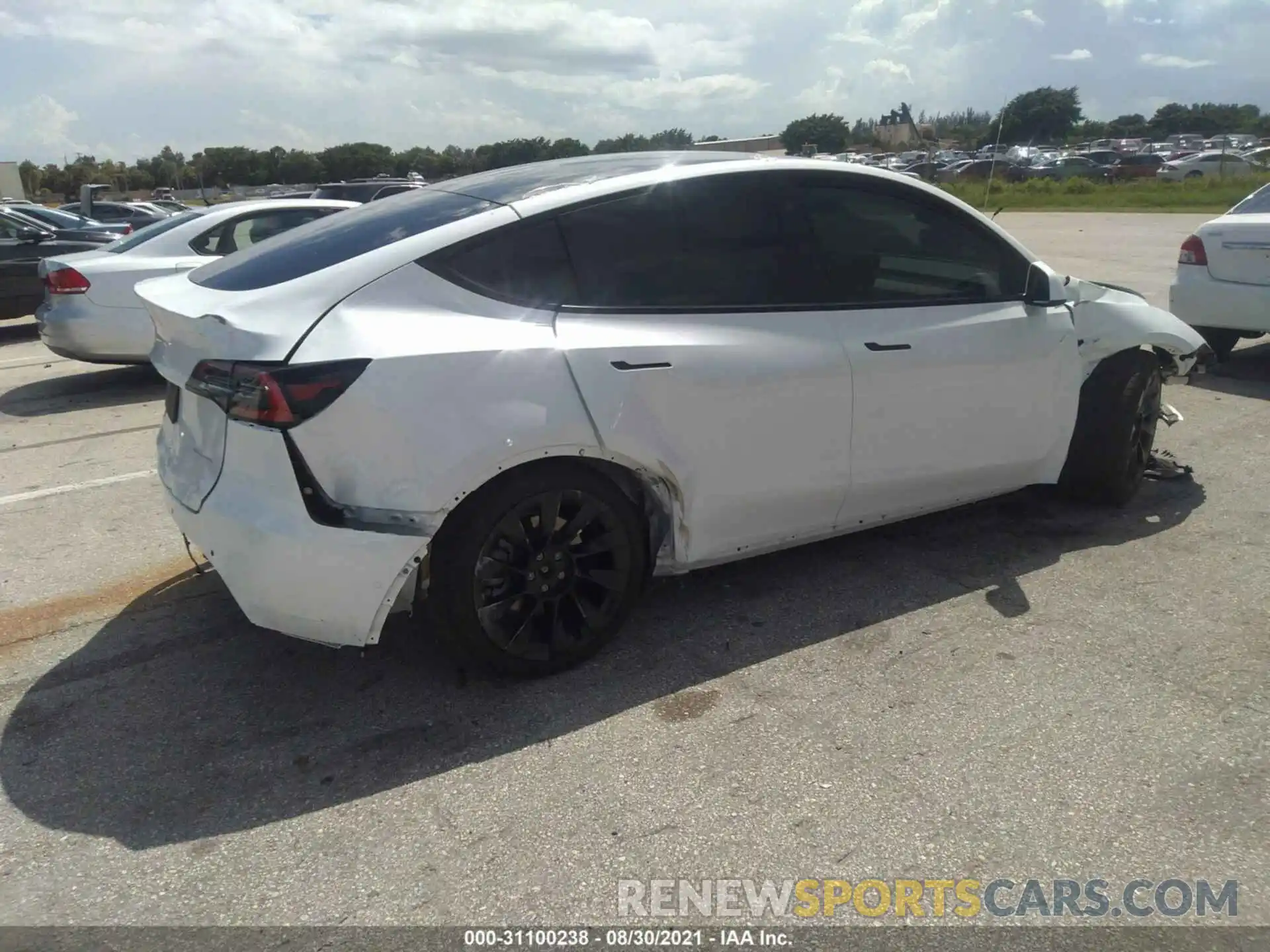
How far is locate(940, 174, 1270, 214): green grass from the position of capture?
96.4 ft

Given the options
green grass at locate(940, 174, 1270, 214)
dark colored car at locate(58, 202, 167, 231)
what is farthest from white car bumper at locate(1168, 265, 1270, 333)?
green grass at locate(940, 174, 1270, 214)

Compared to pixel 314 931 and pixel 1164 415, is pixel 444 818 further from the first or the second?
pixel 1164 415

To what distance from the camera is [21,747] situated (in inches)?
124

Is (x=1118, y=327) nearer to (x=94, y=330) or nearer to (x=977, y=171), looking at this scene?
(x=94, y=330)

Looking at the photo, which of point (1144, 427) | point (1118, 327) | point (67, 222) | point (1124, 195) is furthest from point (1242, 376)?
point (1124, 195)

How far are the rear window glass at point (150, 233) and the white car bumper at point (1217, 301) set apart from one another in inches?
314

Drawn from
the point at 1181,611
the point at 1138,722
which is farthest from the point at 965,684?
the point at 1181,611

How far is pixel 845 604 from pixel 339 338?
2.22 metres

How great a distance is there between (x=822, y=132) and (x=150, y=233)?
18.3 ft

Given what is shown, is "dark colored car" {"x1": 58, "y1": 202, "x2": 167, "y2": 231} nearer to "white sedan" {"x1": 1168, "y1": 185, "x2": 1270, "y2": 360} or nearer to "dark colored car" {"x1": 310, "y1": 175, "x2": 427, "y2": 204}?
"dark colored car" {"x1": 310, "y1": 175, "x2": 427, "y2": 204}

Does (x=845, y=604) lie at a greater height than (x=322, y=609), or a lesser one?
lesser

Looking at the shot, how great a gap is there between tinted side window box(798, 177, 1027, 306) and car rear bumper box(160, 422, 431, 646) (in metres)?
1.92

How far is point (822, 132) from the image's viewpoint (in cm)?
803

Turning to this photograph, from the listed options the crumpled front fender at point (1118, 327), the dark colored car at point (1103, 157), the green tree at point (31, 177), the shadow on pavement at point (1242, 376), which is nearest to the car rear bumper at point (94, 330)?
the crumpled front fender at point (1118, 327)
